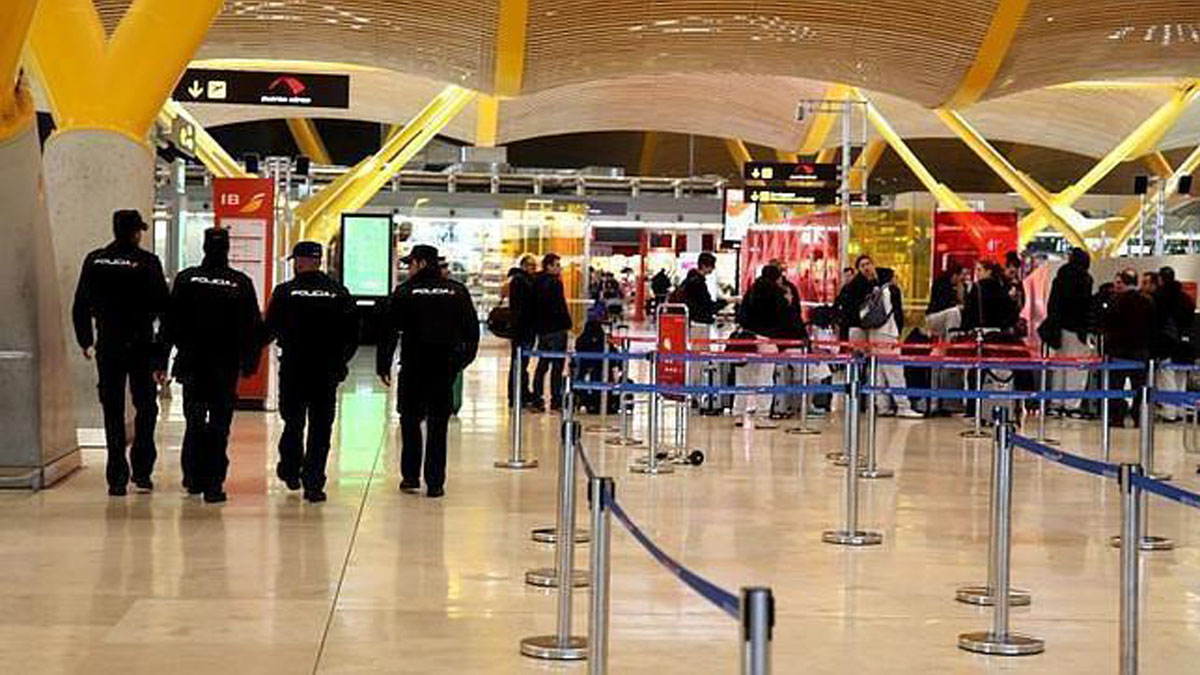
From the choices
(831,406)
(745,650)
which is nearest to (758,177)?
(831,406)

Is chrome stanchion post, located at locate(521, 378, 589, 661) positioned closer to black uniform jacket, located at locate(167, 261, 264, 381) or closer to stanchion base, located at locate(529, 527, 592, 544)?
stanchion base, located at locate(529, 527, 592, 544)

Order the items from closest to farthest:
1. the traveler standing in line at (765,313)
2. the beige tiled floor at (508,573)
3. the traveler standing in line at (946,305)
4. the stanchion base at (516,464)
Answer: the beige tiled floor at (508,573), the stanchion base at (516,464), the traveler standing in line at (765,313), the traveler standing in line at (946,305)

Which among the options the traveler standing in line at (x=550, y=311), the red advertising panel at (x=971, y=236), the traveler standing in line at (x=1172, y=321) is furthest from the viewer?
the red advertising panel at (x=971, y=236)

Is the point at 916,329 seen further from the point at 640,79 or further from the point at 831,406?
the point at 640,79

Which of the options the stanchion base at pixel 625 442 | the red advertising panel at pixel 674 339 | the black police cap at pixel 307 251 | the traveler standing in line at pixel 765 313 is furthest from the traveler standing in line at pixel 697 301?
the black police cap at pixel 307 251

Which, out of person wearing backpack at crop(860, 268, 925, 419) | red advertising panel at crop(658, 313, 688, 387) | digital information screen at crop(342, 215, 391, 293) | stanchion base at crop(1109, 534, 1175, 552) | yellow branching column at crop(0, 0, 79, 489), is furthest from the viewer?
digital information screen at crop(342, 215, 391, 293)

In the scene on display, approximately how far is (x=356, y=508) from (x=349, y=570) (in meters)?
2.27

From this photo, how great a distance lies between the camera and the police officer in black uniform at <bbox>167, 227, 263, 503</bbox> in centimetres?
1118

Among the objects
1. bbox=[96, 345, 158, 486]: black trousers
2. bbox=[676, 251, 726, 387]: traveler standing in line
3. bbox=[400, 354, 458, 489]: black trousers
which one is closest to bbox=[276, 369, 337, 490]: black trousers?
bbox=[400, 354, 458, 489]: black trousers

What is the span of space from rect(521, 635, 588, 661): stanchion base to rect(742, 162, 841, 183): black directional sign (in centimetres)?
2469

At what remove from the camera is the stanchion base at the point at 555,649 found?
7.00m

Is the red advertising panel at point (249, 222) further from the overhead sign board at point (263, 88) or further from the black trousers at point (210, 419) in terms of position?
the black trousers at point (210, 419)

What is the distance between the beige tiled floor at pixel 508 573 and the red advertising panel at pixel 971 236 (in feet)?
29.2

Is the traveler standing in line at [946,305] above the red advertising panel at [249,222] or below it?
below
